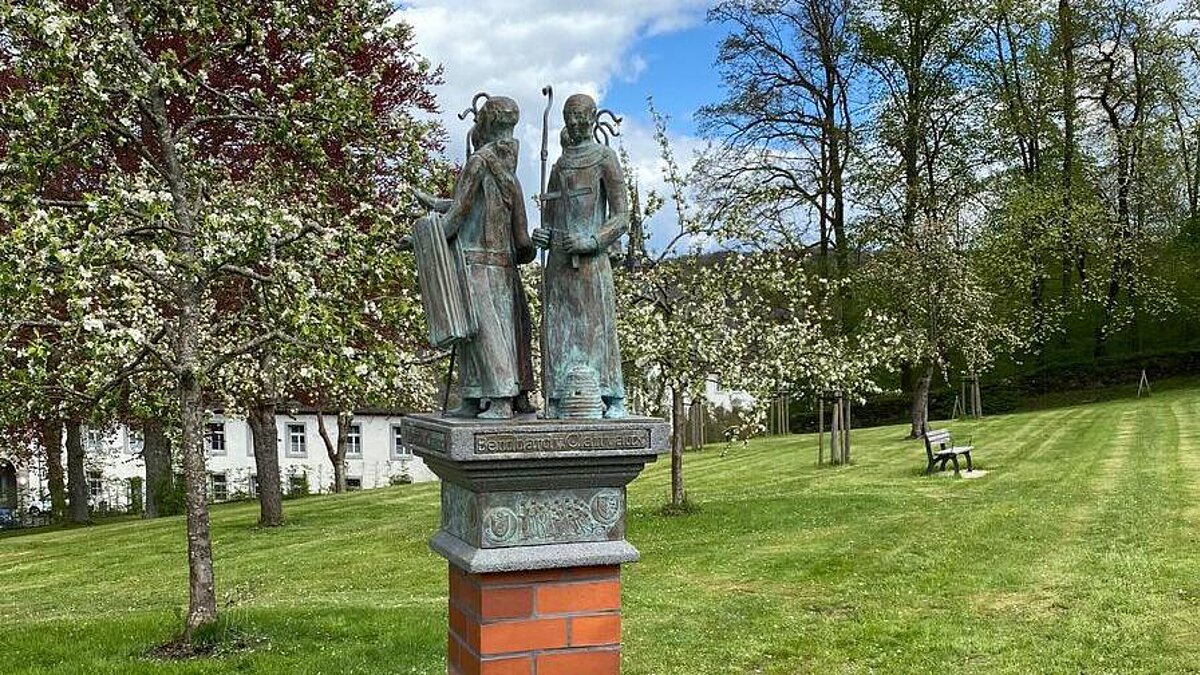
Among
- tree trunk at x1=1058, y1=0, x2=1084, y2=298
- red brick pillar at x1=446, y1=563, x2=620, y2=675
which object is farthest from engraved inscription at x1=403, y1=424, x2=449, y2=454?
tree trunk at x1=1058, y1=0, x2=1084, y2=298

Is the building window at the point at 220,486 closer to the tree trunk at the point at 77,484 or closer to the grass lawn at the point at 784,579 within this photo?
the tree trunk at the point at 77,484

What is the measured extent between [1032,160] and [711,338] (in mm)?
26278

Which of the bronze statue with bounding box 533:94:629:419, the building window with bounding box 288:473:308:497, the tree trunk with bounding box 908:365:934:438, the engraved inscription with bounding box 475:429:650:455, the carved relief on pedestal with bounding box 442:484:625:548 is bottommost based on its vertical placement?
the building window with bounding box 288:473:308:497

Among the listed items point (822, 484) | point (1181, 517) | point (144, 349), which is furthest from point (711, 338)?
point (144, 349)

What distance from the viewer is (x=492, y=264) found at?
15.4 feet

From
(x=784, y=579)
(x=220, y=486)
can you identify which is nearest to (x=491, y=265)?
(x=784, y=579)

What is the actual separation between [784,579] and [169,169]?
24.8 feet

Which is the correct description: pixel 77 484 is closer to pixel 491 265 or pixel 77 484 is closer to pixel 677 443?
pixel 677 443

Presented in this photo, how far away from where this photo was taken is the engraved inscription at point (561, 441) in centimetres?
423

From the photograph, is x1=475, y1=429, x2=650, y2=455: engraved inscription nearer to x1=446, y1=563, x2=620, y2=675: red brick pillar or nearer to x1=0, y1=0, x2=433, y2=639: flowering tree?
x1=446, y1=563, x2=620, y2=675: red brick pillar

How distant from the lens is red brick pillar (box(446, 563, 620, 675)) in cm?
429

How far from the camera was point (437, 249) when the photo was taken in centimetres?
453

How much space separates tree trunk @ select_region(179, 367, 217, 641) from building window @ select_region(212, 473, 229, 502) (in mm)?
27212

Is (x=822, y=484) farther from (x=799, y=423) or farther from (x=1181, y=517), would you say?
(x=799, y=423)
